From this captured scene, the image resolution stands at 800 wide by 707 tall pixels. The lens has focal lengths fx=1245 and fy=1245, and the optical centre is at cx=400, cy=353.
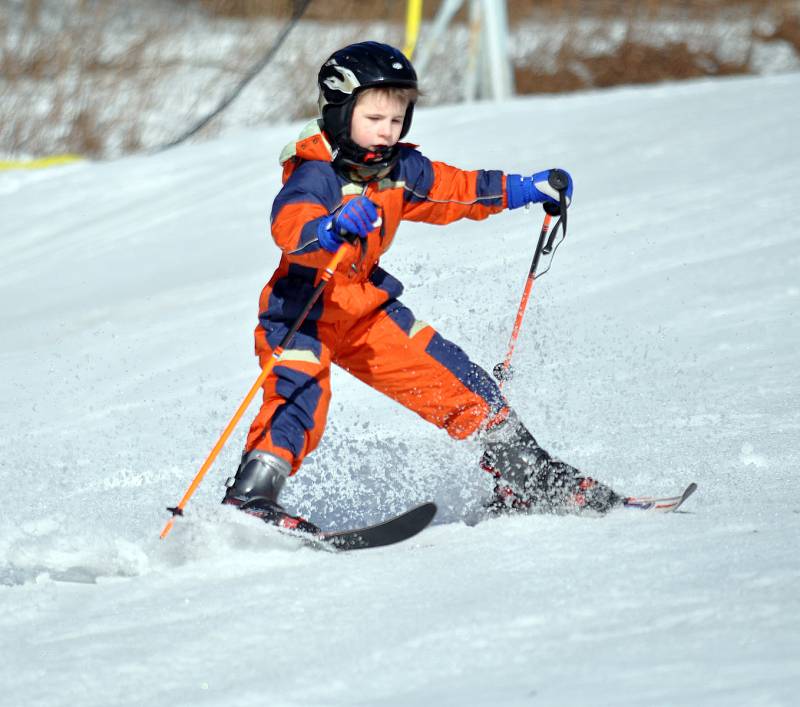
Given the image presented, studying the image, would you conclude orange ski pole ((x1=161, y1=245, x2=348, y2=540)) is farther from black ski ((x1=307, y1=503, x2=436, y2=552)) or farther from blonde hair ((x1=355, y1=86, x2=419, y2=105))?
blonde hair ((x1=355, y1=86, x2=419, y2=105))

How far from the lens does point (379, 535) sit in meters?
3.25

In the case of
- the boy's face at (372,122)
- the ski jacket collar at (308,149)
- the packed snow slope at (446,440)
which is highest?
the boy's face at (372,122)

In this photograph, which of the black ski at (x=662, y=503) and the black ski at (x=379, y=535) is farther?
the black ski at (x=662, y=503)

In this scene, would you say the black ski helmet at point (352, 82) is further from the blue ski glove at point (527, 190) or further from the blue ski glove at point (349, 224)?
the blue ski glove at point (527, 190)

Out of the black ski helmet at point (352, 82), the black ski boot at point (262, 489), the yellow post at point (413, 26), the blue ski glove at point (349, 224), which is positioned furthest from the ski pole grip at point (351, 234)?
the yellow post at point (413, 26)

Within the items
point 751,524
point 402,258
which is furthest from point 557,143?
point 751,524

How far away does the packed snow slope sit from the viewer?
2414mm

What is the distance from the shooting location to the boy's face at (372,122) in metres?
3.39

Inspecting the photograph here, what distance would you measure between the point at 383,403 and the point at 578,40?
7786 millimetres

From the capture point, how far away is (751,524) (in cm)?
306


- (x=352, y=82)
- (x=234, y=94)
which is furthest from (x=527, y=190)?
(x=234, y=94)

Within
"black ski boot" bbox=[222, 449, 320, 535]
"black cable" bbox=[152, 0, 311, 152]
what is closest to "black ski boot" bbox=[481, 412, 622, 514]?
"black ski boot" bbox=[222, 449, 320, 535]

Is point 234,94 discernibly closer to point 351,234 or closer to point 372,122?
point 372,122

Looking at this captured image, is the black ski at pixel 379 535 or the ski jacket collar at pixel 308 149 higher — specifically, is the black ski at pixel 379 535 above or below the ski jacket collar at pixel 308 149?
below
